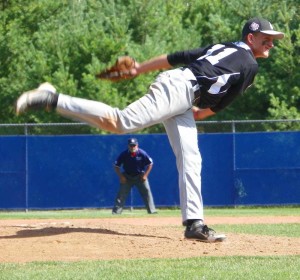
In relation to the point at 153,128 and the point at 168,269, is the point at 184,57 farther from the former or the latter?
the point at 153,128

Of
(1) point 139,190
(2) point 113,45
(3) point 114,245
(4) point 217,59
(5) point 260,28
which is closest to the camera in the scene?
(4) point 217,59

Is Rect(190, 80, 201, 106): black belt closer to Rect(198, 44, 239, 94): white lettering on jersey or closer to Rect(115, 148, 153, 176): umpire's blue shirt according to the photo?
Rect(198, 44, 239, 94): white lettering on jersey

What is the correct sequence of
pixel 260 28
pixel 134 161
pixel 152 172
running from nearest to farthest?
pixel 260 28
pixel 134 161
pixel 152 172

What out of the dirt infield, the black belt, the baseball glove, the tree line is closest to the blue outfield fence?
the tree line

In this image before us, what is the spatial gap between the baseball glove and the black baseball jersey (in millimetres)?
400

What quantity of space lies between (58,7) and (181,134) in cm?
1918

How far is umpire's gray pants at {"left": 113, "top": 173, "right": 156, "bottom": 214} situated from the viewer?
20.4 metres

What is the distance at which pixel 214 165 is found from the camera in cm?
2188

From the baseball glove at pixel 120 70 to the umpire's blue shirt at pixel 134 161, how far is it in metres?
11.4

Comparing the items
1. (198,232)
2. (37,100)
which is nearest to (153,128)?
(198,232)

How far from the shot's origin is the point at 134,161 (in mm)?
20422

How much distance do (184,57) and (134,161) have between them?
1153cm

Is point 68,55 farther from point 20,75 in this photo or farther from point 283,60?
point 283,60

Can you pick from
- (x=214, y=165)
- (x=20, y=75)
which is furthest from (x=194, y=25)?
(x=214, y=165)
